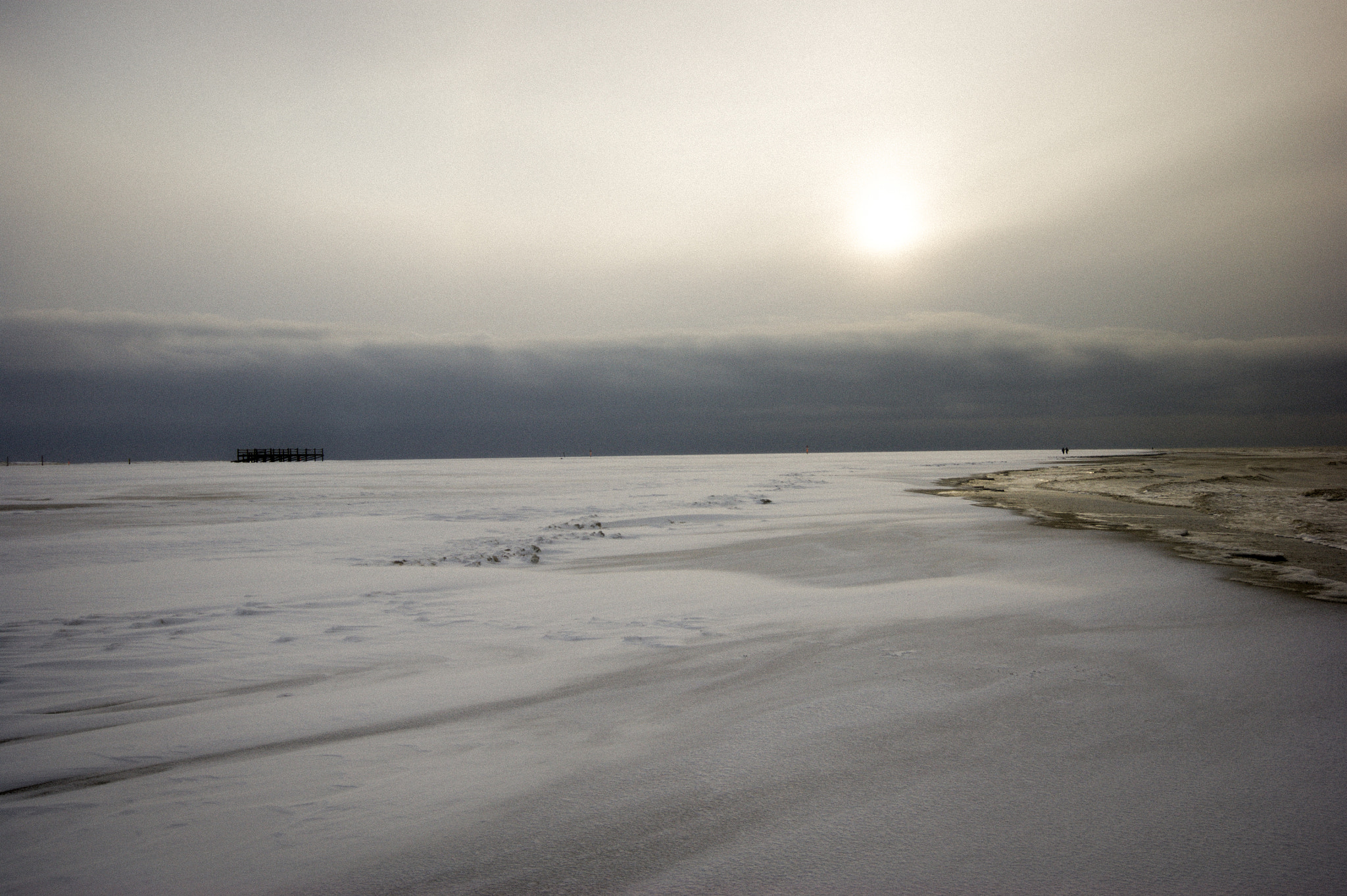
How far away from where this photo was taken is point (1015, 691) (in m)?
4.10

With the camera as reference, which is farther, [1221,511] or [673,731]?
[1221,511]

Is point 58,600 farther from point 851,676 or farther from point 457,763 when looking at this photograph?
point 851,676

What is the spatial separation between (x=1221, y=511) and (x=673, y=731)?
1613 cm

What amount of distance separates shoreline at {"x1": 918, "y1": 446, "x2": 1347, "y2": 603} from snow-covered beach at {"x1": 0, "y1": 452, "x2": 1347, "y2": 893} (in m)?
1.19

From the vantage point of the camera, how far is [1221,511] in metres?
14.9

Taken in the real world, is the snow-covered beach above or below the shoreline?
below

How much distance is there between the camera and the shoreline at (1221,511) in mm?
8164

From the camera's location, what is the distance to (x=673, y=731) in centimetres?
364

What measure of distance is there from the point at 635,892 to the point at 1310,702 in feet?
12.7

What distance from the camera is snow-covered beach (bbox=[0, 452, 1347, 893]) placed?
8.10ft

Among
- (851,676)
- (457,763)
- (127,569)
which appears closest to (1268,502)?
(851,676)

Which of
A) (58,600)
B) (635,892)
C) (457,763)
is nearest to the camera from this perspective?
(635,892)

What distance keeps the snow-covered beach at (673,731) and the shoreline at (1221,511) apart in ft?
3.89

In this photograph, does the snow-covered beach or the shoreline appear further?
the shoreline
